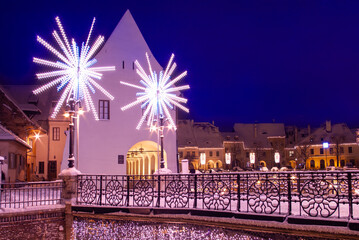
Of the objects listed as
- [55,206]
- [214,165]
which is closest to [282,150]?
[214,165]

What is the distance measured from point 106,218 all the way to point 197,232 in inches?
204

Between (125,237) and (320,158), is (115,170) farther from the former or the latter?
(320,158)

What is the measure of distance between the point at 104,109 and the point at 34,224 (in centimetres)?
1510

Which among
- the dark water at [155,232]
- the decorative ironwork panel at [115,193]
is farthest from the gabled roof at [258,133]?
the dark water at [155,232]

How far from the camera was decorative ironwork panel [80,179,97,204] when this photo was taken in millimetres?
18234

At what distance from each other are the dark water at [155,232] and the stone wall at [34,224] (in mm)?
834

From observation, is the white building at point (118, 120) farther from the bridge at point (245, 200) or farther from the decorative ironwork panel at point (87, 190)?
the decorative ironwork panel at point (87, 190)

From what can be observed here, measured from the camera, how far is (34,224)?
16000 millimetres

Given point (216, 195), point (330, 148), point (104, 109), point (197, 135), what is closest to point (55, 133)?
point (104, 109)

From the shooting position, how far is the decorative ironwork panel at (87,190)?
1823 centimetres

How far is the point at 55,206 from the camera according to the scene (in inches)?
709

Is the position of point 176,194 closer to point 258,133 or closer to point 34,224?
point 34,224

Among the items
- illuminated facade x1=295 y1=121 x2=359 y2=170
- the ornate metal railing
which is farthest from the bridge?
illuminated facade x1=295 y1=121 x2=359 y2=170

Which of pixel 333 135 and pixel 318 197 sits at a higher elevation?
pixel 333 135
